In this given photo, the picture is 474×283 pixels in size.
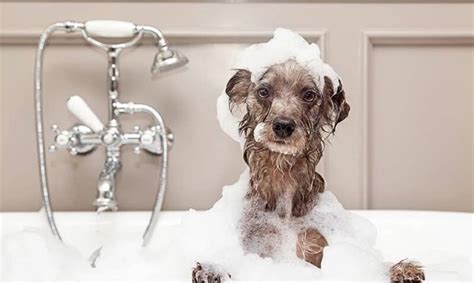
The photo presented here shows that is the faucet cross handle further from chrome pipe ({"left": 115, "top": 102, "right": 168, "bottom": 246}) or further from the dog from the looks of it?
the dog

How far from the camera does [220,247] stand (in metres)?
0.74

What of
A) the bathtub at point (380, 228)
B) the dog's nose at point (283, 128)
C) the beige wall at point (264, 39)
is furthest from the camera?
the beige wall at point (264, 39)

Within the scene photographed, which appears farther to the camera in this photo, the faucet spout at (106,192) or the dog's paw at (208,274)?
the faucet spout at (106,192)

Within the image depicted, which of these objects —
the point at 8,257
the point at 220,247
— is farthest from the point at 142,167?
the point at 220,247

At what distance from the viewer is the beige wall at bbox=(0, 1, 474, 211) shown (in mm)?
1373

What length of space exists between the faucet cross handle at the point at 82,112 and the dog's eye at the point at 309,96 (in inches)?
24.2

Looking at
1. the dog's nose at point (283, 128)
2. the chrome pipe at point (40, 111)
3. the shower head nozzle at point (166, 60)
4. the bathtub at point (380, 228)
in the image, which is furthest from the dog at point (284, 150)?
the chrome pipe at point (40, 111)

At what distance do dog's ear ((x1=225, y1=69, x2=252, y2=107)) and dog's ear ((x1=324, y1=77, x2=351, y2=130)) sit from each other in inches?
3.9

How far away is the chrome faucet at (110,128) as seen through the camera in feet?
3.85

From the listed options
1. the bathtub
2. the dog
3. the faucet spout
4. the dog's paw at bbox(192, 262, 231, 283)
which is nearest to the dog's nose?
the dog

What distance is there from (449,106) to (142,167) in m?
0.77

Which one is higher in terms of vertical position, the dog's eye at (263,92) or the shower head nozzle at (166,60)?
the shower head nozzle at (166,60)

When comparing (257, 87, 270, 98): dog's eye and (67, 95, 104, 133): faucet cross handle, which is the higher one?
(257, 87, 270, 98): dog's eye

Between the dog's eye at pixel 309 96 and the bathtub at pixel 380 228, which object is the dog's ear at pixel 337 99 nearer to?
the dog's eye at pixel 309 96
